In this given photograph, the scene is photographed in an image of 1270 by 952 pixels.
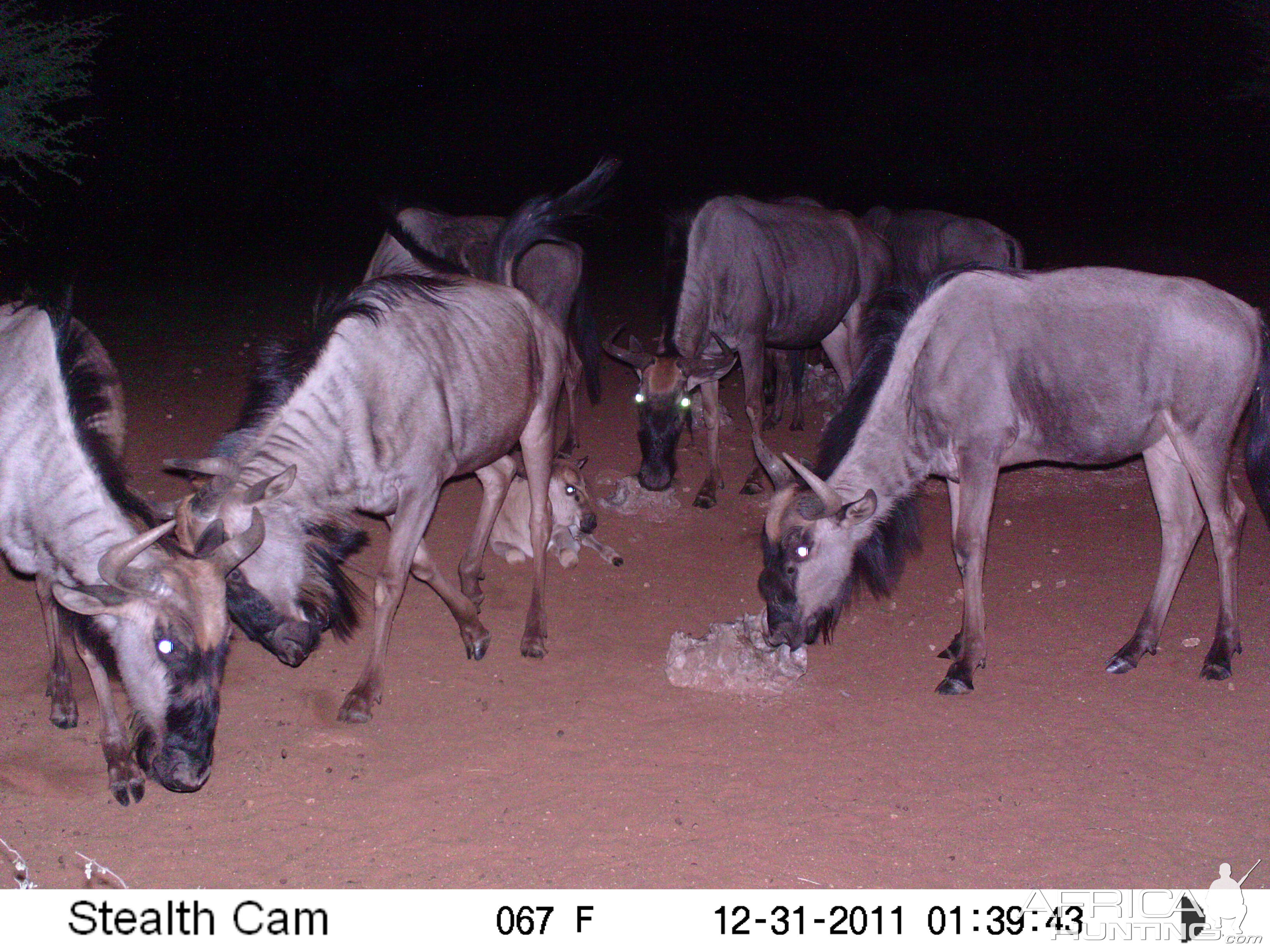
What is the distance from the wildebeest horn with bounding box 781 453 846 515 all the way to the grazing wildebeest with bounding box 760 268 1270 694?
131mm

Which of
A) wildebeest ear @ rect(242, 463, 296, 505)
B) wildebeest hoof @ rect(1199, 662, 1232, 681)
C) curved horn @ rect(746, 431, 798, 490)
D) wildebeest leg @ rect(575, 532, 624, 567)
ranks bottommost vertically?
wildebeest leg @ rect(575, 532, 624, 567)

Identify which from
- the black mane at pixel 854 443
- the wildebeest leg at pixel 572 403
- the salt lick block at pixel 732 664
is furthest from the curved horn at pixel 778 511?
the wildebeest leg at pixel 572 403

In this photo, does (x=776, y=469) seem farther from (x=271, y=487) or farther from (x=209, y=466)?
(x=209, y=466)

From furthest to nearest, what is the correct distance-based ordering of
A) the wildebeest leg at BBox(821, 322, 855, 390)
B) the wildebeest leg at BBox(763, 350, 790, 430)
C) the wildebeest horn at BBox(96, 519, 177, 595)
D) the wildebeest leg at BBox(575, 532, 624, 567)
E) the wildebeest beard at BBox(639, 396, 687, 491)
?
the wildebeest leg at BBox(763, 350, 790, 430) < the wildebeest leg at BBox(821, 322, 855, 390) < the wildebeest beard at BBox(639, 396, 687, 491) < the wildebeest leg at BBox(575, 532, 624, 567) < the wildebeest horn at BBox(96, 519, 177, 595)

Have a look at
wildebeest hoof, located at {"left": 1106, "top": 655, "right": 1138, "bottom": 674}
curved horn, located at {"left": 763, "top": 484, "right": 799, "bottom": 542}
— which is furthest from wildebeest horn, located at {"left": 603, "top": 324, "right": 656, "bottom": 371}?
wildebeest hoof, located at {"left": 1106, "top": 655, "right": 1138, "bottom": 674}

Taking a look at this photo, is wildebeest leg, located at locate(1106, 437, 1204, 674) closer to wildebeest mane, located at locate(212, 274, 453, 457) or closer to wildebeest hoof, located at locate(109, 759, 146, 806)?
wildebeest mane, located at locate(212, 274, 453, 457)

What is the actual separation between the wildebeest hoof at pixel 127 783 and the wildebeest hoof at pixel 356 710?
799mm

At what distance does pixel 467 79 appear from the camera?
35.3m

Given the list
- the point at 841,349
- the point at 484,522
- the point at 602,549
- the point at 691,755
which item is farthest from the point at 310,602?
the point at 841,349

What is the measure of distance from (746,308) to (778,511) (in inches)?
132

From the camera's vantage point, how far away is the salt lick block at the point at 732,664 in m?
4.76

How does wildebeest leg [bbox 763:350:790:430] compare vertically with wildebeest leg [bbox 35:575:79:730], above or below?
below

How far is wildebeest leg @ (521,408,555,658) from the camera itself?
5508 mm

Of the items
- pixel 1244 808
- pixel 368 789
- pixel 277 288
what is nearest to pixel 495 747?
pixel 368 789
